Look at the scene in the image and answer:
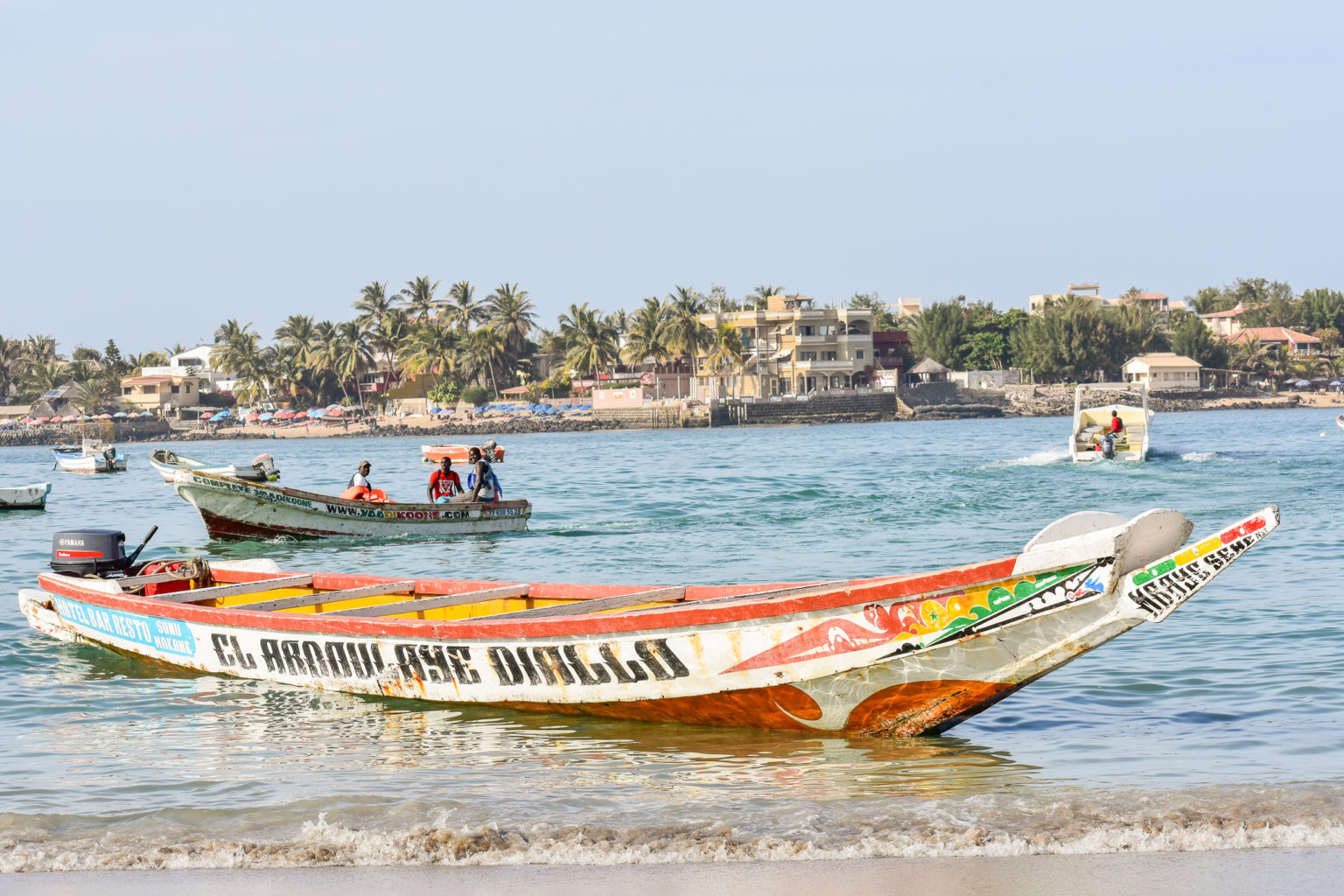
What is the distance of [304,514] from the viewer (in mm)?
23984

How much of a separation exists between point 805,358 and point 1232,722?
347 feet

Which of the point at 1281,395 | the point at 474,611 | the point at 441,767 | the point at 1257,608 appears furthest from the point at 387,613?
the point at 1281,395

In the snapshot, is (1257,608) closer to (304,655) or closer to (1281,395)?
(304,655)

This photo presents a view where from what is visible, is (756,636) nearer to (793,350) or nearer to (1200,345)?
(793,350)

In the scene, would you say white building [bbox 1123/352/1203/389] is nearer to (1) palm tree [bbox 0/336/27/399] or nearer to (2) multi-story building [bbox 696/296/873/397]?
(2) multi-story building [bbox 696/296/873/397]

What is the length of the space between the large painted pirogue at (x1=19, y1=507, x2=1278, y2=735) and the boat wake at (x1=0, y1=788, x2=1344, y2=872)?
44.9 inches

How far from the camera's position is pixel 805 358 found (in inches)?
4500

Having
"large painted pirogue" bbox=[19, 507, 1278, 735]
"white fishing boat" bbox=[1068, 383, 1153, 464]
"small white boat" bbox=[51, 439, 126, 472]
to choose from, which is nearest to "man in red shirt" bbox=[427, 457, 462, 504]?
"large painted pirogue" bbox=[19, 507, 1278, 735]

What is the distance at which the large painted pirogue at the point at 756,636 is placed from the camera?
7559 millimetres

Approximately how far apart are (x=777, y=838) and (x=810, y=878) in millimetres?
581

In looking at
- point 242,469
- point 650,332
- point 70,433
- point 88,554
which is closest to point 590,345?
point 650,332

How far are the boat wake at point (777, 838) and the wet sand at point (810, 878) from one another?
0.12 metres

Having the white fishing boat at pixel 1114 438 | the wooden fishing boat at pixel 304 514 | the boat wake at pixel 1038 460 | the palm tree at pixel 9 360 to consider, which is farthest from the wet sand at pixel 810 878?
the palm tree at pixel 9 360

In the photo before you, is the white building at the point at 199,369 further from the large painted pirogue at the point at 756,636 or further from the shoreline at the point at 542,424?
the large painted pirogue at the point at 756,636
